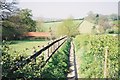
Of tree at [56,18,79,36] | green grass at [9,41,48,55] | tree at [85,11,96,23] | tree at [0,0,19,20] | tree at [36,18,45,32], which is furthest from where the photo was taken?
tree at [85,11,96,23]

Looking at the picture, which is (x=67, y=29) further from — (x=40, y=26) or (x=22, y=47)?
(x=22, y=47)

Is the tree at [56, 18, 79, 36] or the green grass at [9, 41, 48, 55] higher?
the tree at [56, 18, 79, 36]

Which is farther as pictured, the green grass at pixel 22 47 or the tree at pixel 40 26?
the tree at pixel 40 26

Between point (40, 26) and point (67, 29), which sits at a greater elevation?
point (40, 26)

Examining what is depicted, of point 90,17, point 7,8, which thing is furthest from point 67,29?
point 7,8

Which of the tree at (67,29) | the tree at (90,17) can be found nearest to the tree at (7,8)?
the tree at (67,29)

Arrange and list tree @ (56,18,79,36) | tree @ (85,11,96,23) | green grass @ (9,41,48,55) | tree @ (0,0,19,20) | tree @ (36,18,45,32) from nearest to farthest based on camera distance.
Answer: green grass @ (9,41,48,55) < tree @ (0,0,19,20) < tree @ (56,18,79,36) < tree @ (36,18,45,32) < tree @ (85,11,96,23)

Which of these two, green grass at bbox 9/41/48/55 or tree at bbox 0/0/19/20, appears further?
tree at bbox 0/0/19/20

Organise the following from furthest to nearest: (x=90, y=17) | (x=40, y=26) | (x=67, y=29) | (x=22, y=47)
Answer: (x=90, y=17) < (x=40, y=26) < (x=67, y=29) < (x=22, y=47)

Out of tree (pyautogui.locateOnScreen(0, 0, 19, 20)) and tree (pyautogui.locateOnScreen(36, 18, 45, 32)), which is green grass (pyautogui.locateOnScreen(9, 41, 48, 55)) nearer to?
tree (pyautogui.locateOnScreen(0, 0, 19, 20))

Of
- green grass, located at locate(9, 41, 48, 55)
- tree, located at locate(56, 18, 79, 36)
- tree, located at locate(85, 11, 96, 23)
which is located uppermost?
tree, located at locate(85, 11, 96, 23)

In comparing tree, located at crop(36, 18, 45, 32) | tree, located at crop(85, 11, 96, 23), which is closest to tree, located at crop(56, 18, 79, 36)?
tree, located at crop(36, 18, 45, 32)

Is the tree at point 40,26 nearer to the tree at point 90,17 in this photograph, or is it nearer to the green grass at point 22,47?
the tree at point 90,17

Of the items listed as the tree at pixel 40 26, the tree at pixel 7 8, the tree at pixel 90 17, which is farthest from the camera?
the tree at pixel 90 17
